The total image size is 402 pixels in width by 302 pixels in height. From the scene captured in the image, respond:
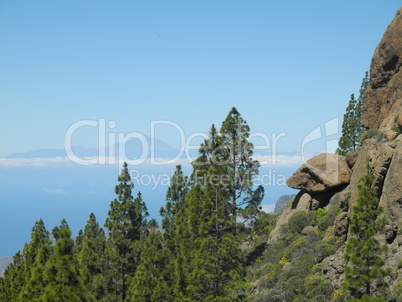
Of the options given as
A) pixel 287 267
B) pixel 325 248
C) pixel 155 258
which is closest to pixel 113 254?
pixel 155 258

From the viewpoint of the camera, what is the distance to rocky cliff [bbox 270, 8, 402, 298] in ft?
84.1

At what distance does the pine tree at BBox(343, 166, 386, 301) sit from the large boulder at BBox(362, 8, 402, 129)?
2209 centimetres

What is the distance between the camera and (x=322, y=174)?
135ft

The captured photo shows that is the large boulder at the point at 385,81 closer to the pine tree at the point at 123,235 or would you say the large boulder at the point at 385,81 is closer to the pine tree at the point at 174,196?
the pine tree at the point at 174,196

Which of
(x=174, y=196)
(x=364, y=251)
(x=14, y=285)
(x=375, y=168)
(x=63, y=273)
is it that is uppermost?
(x=375, y=168)

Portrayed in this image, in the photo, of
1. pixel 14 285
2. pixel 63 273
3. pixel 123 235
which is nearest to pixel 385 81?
pixel 123 235

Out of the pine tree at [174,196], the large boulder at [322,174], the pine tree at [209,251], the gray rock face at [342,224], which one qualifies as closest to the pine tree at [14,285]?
the pine tree at [209,251]

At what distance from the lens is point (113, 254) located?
3791 cm

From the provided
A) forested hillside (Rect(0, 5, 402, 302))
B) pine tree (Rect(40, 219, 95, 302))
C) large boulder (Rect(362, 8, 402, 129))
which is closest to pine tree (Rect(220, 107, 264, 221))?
forested hillside (Rect(0, 5, 402, 302))

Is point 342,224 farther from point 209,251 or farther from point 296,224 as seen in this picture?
point 296,224

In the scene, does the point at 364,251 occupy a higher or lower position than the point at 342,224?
lower

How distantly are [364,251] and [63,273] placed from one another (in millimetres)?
13009

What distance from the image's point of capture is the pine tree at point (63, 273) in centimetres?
2008

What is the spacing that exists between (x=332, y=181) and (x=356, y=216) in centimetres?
2069
